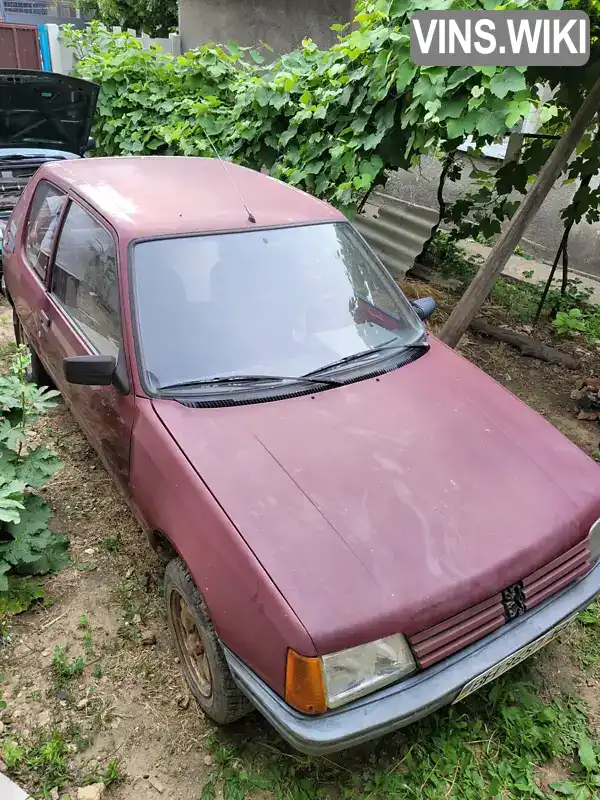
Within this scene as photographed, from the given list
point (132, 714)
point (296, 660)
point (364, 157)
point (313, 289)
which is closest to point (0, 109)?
point (364, 157)

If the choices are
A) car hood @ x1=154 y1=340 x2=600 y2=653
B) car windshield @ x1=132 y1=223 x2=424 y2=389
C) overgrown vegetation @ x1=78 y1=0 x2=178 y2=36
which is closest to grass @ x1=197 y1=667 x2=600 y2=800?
car hood @ x1=154 y1=340 x2=600 y2=653

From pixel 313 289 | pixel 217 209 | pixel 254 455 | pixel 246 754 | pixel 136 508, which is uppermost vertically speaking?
pixel 217 209

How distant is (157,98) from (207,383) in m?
5.80

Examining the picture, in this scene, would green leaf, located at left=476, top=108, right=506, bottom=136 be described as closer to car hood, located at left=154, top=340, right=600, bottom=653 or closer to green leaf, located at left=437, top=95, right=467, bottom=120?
green leaf, located at left=437, top=95, right=467, bottom=120

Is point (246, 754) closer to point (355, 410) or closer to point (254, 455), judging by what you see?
point (254, 455)

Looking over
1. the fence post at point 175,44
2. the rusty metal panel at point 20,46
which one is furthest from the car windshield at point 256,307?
the fence post at point 175,44

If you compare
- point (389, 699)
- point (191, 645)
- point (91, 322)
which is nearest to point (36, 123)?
point (91, 322)

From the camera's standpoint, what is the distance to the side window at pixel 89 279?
2.50 m

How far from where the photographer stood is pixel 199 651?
7.16 ft

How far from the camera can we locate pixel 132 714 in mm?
2211

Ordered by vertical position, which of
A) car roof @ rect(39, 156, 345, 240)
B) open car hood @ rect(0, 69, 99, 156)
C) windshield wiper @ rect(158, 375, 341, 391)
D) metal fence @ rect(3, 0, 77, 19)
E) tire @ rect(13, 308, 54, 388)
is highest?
metal fence @ rect(3, 0, 77, 19)

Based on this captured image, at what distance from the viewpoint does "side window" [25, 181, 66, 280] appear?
321 centimetres

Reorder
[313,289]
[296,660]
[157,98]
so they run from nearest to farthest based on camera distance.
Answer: [296,660]
[313,289]
[157,98]

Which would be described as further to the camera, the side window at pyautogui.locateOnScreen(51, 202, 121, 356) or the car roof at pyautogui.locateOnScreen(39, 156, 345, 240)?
the car roof at pyautogui.locateOnScreen(39, 156, 345, 240)
